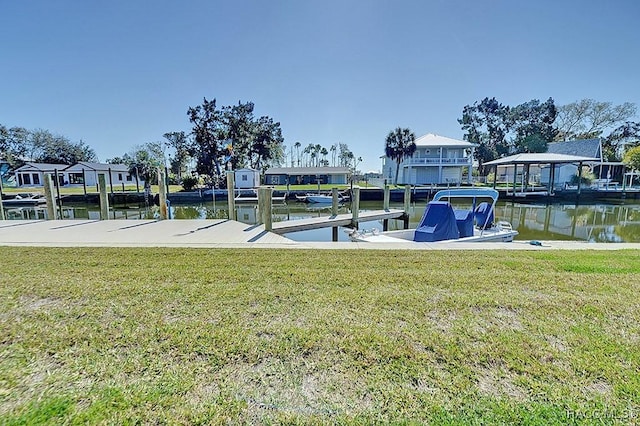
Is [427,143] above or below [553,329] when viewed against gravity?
above

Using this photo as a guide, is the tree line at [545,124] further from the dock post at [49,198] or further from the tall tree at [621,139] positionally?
the dock post at [49,198]

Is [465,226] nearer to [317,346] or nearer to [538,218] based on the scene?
[317,346]

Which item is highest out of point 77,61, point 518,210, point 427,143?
point 77,61

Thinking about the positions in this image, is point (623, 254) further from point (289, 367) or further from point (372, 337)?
point (289, 367)

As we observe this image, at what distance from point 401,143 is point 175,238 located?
3070cm

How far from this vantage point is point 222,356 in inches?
93.8

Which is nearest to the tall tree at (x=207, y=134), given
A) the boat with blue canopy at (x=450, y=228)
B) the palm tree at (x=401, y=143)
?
the palm tree at (x=401, y=143)

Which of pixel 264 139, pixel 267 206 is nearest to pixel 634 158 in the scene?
pixel 267 206

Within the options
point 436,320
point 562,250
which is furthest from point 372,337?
point 562,250

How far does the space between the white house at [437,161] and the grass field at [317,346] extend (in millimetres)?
33161

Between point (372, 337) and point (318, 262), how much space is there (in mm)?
2538

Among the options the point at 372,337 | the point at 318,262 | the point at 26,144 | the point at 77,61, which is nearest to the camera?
the point at 372,337

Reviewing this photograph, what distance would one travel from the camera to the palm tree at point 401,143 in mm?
34000

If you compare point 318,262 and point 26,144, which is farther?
point 26,144
